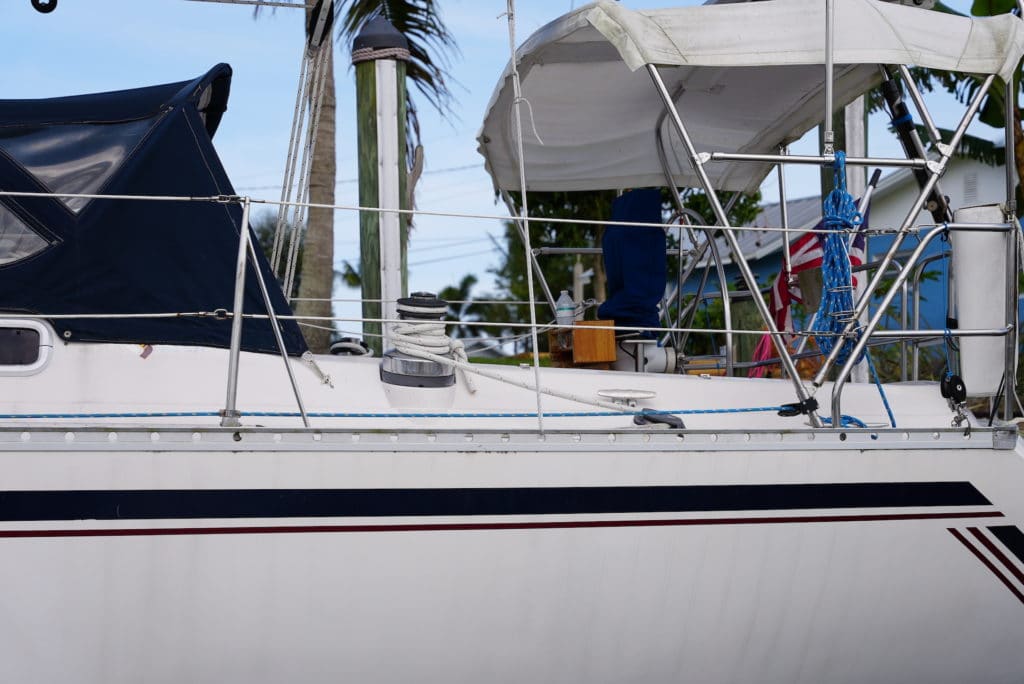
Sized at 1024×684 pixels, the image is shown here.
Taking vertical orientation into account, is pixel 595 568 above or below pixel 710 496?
below

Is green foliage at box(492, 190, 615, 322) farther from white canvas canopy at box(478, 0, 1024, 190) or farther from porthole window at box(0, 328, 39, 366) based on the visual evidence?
porthole window at box(0, 328, 39, 366)

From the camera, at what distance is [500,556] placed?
10.6 feet

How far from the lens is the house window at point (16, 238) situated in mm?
3438

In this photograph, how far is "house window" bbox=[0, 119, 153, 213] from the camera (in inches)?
139

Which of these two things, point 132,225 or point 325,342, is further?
point 325,342

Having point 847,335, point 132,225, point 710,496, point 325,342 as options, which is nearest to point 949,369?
point 847,335

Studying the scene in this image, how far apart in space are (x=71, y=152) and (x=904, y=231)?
122 inches

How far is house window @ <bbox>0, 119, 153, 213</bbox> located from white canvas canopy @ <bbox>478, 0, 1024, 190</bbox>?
5.28 feet

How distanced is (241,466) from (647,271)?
2.50 metres

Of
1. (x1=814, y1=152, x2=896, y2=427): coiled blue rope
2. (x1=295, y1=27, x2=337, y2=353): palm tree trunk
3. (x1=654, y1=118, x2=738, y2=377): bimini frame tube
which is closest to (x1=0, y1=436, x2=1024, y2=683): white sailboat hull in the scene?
(x1=814, y1=152, x2=896, y2=427): coiled blue rope

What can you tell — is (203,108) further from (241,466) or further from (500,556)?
(500,556)

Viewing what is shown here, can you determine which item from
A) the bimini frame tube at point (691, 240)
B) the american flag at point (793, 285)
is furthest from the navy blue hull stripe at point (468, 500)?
the american flag at point (793, 285)

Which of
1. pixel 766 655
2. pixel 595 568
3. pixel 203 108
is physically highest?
pixel 203 108

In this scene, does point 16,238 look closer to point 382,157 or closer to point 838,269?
point 382,157
